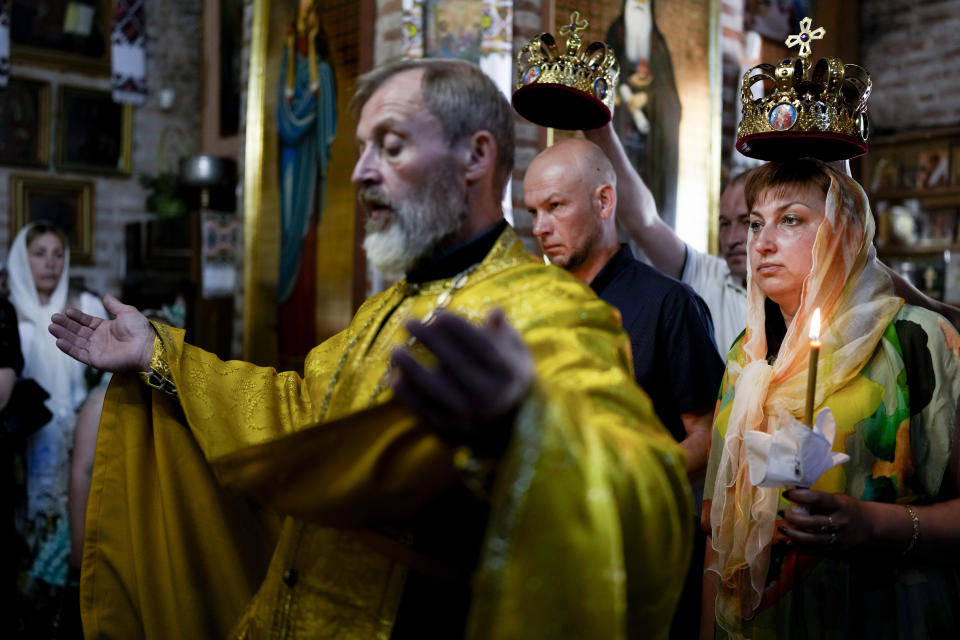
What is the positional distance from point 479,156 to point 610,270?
1254 millimetres

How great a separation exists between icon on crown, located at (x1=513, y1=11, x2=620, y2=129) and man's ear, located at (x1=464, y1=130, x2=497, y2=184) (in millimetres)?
942

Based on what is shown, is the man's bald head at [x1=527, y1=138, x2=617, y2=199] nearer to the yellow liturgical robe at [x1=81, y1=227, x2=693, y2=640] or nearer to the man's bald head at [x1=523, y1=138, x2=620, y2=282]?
the man's bald head at [x1=523, y1=138, x2=620, y2=282]

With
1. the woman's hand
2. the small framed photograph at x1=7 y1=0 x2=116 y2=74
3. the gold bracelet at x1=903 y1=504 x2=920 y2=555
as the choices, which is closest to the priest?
the woman's hand

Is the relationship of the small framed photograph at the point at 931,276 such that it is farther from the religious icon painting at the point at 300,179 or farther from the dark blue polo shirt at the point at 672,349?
the dark blue polo shirt at the point at 672,349

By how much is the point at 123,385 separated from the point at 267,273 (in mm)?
3820

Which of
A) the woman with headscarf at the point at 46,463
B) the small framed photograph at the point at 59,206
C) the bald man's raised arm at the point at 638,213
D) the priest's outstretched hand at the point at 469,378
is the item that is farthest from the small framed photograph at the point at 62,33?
the priest's outstretched hand at the point at 469,378

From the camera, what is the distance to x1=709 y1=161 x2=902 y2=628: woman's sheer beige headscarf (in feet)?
5.89

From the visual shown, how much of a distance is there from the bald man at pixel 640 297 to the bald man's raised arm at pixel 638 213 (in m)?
0.12

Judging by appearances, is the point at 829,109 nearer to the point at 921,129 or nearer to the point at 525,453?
the point at 525,453

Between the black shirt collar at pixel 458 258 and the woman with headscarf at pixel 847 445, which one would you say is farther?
the woman with headscarf at pixel 847 445

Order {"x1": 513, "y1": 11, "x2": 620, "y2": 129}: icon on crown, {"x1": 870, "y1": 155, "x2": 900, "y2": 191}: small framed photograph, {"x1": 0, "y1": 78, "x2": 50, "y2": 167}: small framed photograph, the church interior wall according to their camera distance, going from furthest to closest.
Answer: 1. {"x1": 0, "y1": 78, "x2": 50, "y2": 167}: small framed photograph
2. {"x1": 870, "y1": 155, "x2": 900, "y2": 191}: small framed photograph
3. the church interior wall
4. {"x1": 513, "y1": 11, "x2": 620, "y2": 129}: icon on crown

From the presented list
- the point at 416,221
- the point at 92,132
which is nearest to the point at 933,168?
the point at 416,221

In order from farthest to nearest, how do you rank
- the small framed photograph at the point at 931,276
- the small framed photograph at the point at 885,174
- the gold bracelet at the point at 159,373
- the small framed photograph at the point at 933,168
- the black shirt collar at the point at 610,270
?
1. the small framed photograph at the point at 885,174
2. the small framed photograph at the point at 933,168
3. the small framed photograph at the point at 931,276
4. the black shirt collar at the point at 610,270
5. the gold bracelet at the point at 159,373

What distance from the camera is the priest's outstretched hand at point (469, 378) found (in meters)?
0.98
